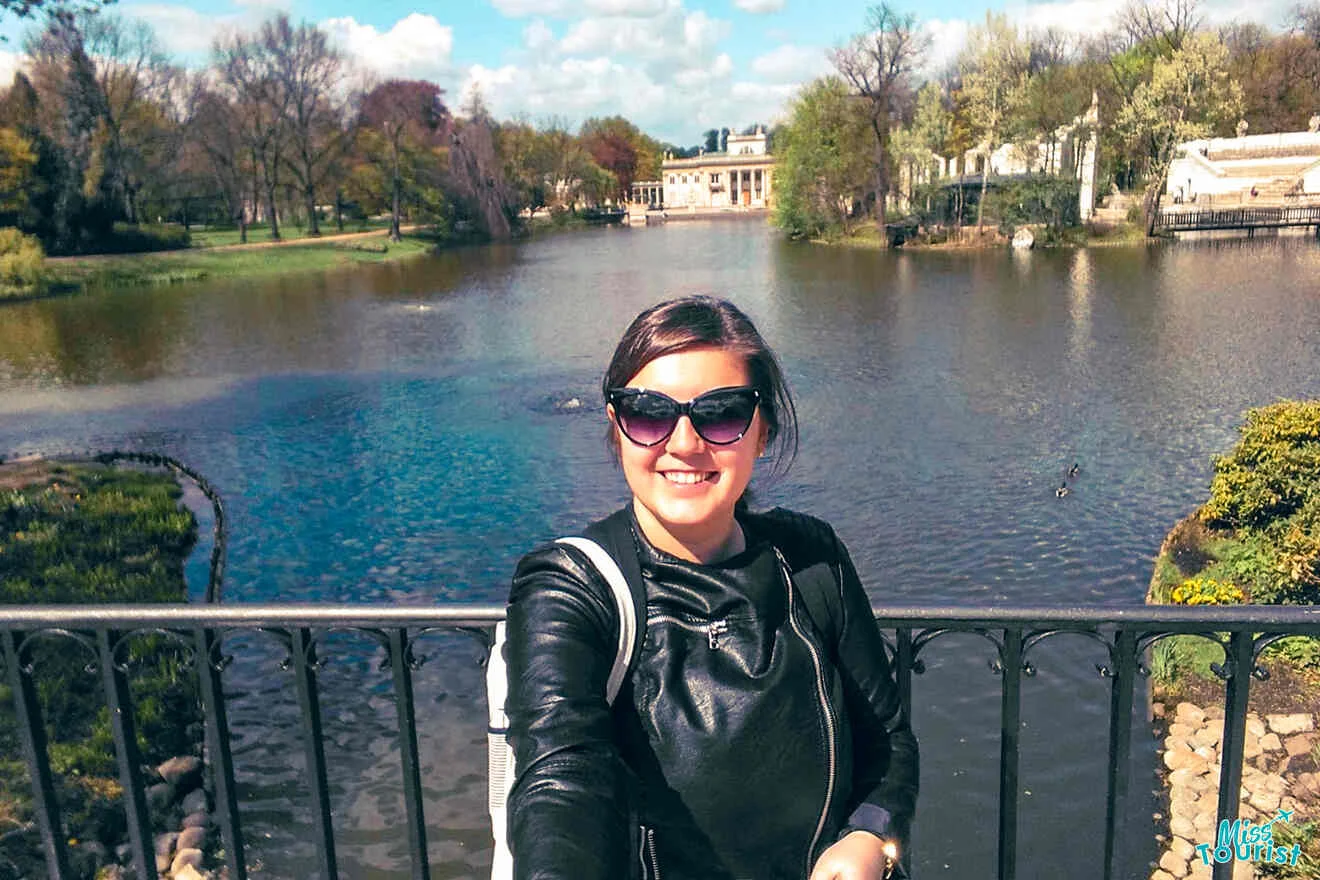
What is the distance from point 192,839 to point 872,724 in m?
6.74

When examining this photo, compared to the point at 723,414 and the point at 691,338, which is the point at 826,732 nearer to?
the point at 723,414

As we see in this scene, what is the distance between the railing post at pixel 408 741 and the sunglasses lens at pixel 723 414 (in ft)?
4.16

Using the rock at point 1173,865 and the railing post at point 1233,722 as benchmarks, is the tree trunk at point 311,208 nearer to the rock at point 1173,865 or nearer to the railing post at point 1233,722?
the rock at point 1173,865

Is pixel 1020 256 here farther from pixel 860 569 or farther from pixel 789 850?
pixel 789 850

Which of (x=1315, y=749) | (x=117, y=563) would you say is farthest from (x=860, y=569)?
(x=117, y=563)

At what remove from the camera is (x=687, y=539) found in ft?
6.91

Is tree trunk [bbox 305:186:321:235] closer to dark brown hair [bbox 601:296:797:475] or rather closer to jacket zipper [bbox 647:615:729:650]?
dark brown hair [bbox 601:296:797:475]

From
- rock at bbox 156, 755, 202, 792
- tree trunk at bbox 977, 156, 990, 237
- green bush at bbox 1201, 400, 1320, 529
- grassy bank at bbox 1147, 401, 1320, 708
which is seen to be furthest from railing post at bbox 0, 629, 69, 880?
tree trunk at bbox 977, 156, 990, 237

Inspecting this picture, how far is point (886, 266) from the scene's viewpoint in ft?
145

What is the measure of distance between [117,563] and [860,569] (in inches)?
337

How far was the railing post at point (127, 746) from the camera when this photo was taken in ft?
9.49

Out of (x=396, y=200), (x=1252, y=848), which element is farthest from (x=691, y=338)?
(x=396, y=200)

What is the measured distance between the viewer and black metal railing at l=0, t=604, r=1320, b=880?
2.67m

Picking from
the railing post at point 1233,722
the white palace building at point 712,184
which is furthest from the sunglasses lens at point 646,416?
the white palace building at point 712,184
